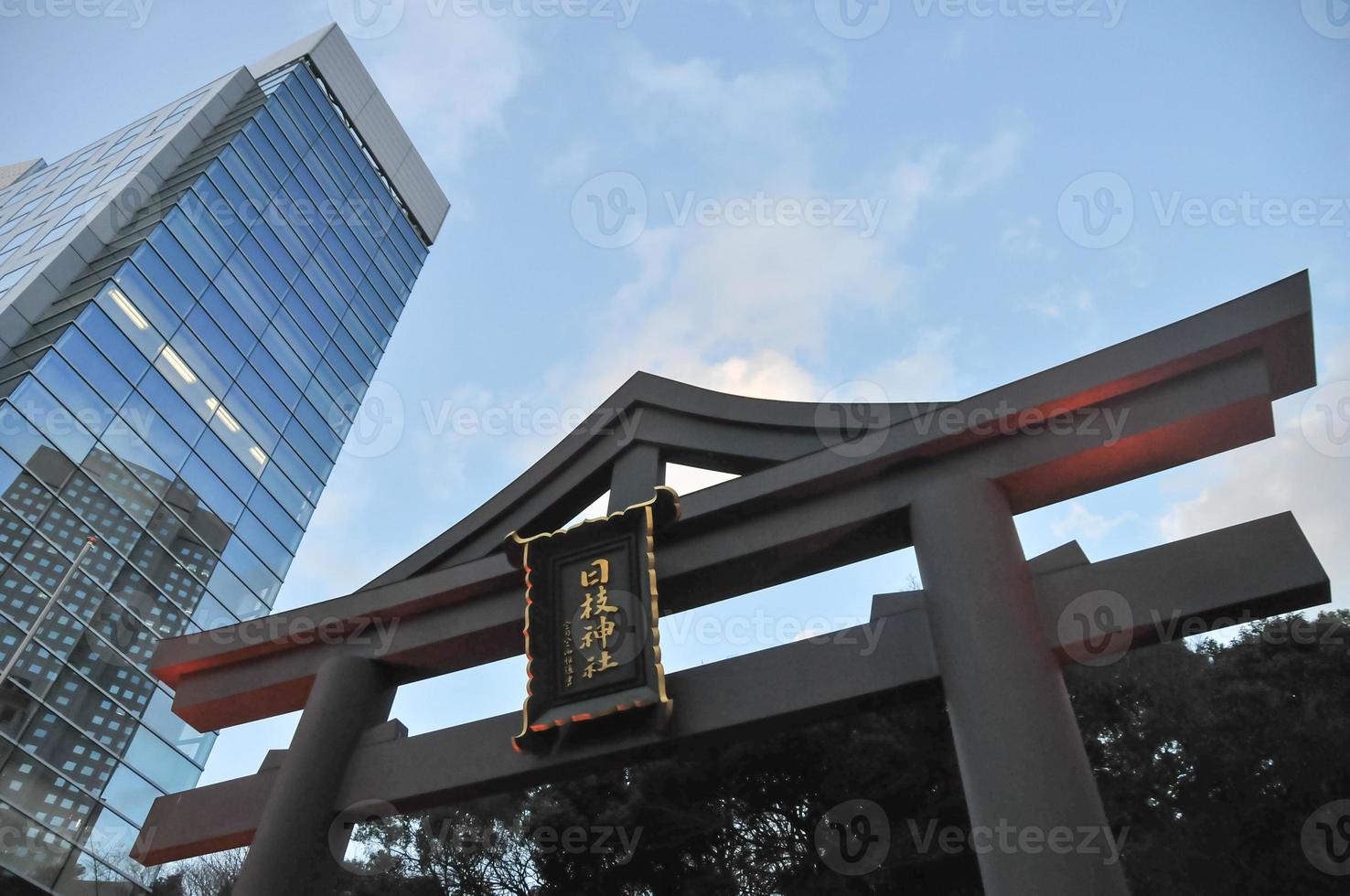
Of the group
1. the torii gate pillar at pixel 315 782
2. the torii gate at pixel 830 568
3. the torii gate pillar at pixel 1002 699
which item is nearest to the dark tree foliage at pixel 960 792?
the torii gate at pixel 830 568

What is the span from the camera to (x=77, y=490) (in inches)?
745

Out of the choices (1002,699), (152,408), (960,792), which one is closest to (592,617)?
(1002,699)

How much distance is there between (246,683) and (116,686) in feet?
42.5

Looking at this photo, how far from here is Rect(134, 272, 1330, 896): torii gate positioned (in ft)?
18.6

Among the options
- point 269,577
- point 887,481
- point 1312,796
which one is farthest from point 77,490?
point 1312,796

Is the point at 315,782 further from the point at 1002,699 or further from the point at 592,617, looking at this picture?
the point at 1002,699

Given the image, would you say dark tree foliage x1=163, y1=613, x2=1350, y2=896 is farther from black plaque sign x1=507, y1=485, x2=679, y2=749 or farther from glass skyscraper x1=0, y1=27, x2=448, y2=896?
glass skyscraper x1=0, y1=27, x2=448, y2=896

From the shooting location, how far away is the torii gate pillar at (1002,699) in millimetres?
5132

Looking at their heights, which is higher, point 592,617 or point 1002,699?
point 592,617

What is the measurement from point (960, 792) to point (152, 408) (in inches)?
778

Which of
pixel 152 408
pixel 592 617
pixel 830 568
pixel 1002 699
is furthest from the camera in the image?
pixel 152 408

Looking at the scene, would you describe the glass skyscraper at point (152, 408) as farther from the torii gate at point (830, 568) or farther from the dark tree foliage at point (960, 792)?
the torii gate at point (830, 568)

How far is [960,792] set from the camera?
Result: 34.1 ft

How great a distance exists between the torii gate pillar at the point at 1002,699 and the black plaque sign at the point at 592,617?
2114 mm
